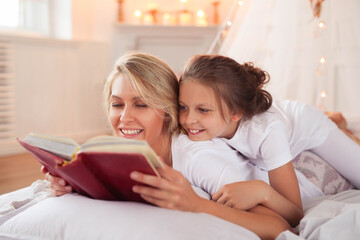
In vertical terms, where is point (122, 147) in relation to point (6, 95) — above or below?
above

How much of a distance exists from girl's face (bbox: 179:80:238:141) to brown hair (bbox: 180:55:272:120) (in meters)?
0.02

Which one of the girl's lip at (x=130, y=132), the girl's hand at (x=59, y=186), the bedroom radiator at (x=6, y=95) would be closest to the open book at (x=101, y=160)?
the girl's hand at (x=59, y=186)

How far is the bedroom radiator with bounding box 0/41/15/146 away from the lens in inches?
129

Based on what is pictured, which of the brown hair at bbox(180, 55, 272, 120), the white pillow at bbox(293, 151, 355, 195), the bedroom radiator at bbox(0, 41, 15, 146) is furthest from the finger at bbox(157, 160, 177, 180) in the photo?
the bedroom radiator at bbox(0, 41, 15, 146)

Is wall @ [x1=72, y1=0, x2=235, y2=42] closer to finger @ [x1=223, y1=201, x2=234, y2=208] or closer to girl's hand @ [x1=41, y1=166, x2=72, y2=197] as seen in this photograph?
girl's hand @ [x1=41, y1=166, x2=72, y2=197]

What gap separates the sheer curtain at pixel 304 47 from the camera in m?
2.29

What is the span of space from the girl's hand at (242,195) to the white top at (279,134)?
0.72 feet

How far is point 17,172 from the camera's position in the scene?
275 centimetres

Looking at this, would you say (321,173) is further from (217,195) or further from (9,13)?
(9,13)

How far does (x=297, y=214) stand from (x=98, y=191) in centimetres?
61

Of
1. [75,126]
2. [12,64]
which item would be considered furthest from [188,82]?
[75,126]

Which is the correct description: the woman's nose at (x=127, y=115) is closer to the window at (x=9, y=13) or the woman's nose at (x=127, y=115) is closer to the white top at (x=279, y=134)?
the white top at (x=279, y=134)

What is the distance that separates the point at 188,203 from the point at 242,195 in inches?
7.9

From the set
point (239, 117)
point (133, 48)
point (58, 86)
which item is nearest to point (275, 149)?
point (239, 117)
